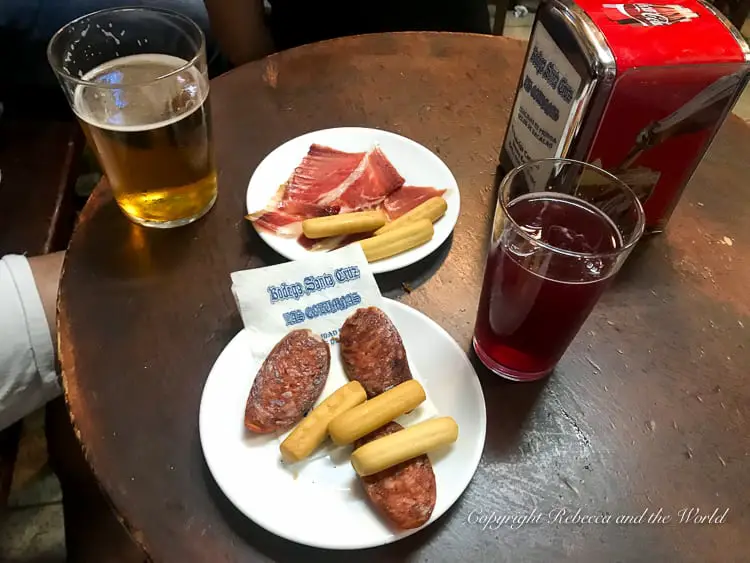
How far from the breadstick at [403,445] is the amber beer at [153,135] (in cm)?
36

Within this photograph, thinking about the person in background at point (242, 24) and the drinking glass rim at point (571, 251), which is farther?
the person in background at point (242, 24)

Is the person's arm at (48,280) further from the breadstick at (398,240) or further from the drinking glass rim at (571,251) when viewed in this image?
the drinking glass rim at (571,251)

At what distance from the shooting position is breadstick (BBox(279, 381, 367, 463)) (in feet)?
1.74

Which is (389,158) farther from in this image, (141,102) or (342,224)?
(141,102)

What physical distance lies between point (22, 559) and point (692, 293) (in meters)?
1.03

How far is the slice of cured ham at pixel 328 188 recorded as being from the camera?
718mm

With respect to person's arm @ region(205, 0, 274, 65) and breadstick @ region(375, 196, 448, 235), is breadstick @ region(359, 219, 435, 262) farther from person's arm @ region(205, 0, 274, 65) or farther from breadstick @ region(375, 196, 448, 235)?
person's arm @ region(205, 0, 274, 65)

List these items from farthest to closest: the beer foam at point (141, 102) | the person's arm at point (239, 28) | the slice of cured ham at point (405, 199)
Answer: the person's arm at point (239, 28)
the slice of cured ham at point (405, 199)
the beer foam at point (141, 102)

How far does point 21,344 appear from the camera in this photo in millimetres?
736

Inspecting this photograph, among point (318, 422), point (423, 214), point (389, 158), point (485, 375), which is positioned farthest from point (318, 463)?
point (389, 158)

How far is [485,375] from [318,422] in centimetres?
17

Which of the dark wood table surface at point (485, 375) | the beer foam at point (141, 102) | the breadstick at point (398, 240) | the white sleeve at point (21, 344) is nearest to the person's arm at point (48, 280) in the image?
the white sleeve at point (21, 344)

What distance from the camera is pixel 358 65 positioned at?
3.14ft

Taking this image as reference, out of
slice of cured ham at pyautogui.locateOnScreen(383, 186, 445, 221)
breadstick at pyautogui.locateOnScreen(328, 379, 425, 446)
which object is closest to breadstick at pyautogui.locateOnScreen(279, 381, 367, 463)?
breadstick at pyautogui.locateOnScreen(328, 379, 425, 446)
